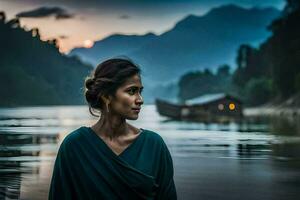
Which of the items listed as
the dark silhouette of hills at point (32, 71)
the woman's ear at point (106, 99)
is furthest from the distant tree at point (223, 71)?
the woman's ear at point (106, 99)

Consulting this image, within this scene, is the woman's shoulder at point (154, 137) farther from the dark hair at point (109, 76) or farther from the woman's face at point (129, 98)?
the dark hair at point (109, 76)

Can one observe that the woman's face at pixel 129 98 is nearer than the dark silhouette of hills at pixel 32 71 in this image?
Yes

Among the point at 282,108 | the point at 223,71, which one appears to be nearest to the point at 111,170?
the point at 282,108

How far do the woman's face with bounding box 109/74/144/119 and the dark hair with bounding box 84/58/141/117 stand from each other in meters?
0.02

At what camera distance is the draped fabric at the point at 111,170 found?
7.25ft

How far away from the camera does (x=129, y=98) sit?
2.31 m

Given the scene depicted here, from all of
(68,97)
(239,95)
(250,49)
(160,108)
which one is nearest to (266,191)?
(160,108)

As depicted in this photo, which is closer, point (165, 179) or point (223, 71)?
point (165, 179)

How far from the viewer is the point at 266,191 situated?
69.9 ft

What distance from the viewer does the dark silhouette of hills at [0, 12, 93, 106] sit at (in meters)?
170

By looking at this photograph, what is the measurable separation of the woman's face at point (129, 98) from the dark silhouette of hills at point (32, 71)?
164 metres

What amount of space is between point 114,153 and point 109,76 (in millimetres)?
273

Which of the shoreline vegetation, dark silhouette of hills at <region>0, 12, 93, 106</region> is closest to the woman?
the shoreline vegetation

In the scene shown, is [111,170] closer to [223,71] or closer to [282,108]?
[282,108]
